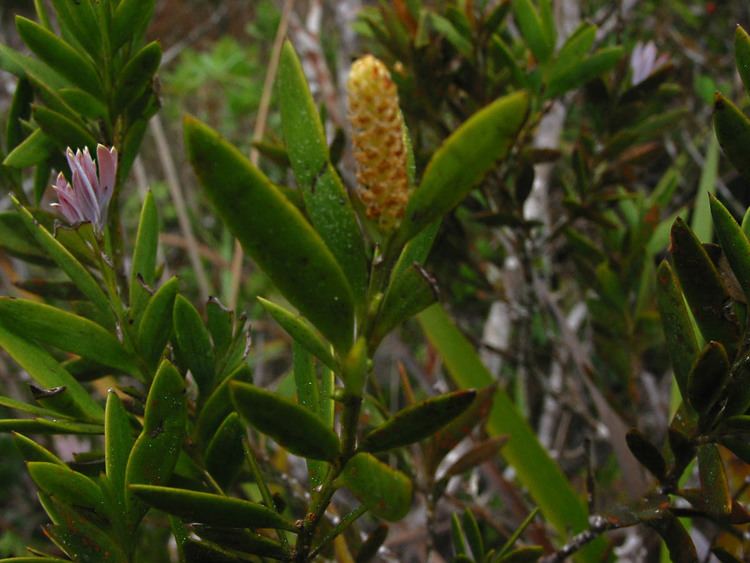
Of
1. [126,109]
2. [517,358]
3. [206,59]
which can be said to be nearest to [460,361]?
[517,358]

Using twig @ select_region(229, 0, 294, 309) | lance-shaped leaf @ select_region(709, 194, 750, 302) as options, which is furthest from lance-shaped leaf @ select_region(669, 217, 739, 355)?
twig @ select_region(229, 0, 294, 309)

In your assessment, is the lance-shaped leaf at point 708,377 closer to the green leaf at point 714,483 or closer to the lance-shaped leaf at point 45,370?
the green leaf at point 714,483

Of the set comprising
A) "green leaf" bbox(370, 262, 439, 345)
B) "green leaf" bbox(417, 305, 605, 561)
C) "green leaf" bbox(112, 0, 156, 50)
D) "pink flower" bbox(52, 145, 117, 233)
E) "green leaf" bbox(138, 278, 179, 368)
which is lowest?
"green leaf" bbox(417, 305, 605, 561)

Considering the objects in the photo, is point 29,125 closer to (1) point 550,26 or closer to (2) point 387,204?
(2) point 387,204

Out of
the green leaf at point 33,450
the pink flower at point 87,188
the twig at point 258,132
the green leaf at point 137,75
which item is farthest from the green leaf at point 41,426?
the twig at point 258,132

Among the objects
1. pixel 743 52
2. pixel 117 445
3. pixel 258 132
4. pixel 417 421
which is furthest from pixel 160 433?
pixel 258 132

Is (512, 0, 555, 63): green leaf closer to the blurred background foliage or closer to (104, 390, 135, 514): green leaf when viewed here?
the blurred background foliage
